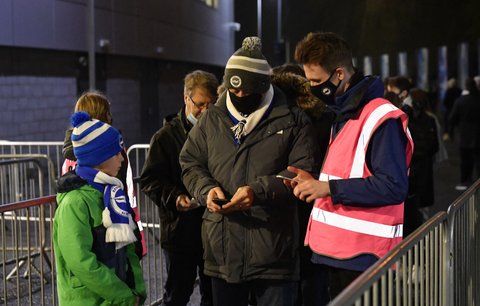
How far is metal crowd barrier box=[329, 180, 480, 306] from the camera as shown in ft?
8.55

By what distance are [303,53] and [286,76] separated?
50 centimetres

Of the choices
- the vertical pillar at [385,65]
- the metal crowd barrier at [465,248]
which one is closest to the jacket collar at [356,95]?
the metal crowd barrier at [465,248]

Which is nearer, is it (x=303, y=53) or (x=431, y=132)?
(x=303, y=53)

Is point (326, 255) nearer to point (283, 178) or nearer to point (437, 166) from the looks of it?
point (283, 178)

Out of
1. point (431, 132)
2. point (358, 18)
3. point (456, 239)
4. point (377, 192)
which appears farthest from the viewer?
point (358, 18)

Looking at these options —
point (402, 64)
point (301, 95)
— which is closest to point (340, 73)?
point (301, 95)

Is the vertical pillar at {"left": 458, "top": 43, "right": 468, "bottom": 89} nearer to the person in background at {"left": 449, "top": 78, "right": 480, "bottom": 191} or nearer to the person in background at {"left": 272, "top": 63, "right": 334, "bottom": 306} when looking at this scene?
the person in background at {"left": 449, "top": 78, "right": 480, "bottom": 191}

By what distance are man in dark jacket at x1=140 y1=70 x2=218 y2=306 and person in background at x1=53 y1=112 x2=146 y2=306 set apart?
0.98m

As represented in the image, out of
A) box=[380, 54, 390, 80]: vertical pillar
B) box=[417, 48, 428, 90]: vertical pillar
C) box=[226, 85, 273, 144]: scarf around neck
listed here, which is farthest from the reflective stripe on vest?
box=[380, 54, 390, 80]: vertical pillar

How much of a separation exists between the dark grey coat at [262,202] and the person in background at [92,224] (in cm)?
43

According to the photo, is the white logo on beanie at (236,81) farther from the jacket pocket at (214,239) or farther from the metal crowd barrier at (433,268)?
the metal crowd barrier at (433,268)

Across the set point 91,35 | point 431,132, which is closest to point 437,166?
point 91,35

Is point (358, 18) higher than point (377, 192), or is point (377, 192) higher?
point (358, 18)

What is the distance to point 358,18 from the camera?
2981 cm
